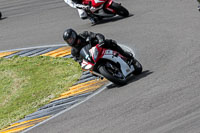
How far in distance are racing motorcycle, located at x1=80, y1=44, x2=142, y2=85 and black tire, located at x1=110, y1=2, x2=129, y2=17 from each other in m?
5.55

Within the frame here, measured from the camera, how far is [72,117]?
10039mm

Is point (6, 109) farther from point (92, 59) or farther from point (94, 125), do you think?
point (94, 125)

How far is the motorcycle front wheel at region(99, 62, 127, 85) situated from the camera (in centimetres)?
1049

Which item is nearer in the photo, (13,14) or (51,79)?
(51,79)

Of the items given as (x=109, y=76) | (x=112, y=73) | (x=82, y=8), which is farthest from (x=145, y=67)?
(x=82, y=8)

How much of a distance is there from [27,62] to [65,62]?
5.71 feet

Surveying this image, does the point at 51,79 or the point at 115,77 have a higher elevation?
the point at 115,77

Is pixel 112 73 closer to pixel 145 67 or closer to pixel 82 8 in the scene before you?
pixel 145 67

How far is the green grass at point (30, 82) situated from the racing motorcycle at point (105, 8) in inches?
113

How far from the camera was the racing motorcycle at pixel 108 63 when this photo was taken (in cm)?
1071

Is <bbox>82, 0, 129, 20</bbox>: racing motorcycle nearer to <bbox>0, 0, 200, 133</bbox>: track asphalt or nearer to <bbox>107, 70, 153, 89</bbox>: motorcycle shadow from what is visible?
<bbox>0, 0, 200, 133</bbox>: track asphalt

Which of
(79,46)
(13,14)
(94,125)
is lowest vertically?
(13,14)

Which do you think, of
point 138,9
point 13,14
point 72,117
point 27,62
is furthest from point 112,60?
point 13,14

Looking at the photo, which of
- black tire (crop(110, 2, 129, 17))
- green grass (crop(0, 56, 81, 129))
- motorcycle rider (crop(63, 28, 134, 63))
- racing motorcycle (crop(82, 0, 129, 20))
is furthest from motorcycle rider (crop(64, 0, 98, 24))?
motorcycle rider (crop(63, 28, 134, 63))
